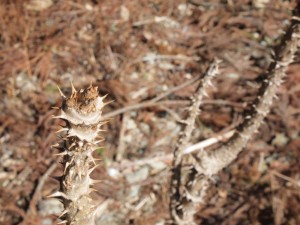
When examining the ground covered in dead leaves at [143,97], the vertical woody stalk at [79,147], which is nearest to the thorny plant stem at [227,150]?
the vertical woody stalk at [79,147]

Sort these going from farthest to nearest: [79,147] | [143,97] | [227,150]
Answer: [143,97] < [227,150] < [79,147]

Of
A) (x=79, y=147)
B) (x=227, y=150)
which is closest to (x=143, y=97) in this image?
(x=227, y=150)

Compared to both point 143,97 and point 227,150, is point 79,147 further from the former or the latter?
point 143,97

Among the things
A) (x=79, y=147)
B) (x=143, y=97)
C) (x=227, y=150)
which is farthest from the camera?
(x=143, y=97)

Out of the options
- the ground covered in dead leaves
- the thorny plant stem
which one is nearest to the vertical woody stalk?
the thorny plant stem

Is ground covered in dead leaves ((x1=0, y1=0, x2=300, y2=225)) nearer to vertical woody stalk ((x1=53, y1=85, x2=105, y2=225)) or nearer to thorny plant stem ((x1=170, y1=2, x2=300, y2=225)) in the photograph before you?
thorny plant stem ((x1=170, y1=2, x2=300, y2=225))

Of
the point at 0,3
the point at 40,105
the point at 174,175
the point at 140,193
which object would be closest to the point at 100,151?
the point at 140,193

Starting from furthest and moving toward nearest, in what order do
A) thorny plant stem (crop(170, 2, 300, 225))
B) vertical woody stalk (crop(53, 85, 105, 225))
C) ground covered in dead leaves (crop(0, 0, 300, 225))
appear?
ground covered in dead leaves (crop(0, 0, 300, 225))
thorny plant stem (crop(170, 2, 300, 225))
vertical woody stalk (crop(53, 85, 105, 225))
